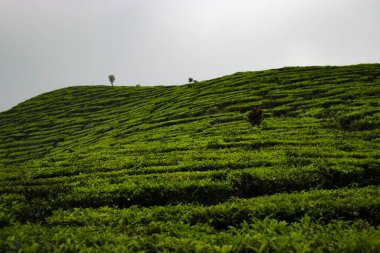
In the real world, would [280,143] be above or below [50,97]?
below

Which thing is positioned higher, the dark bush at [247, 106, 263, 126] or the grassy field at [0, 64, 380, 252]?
the dark bush at [247, 106, 263, 126]

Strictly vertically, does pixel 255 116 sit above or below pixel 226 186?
above

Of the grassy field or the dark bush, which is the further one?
the dark bush

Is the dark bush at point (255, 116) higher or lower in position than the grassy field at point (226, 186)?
higher

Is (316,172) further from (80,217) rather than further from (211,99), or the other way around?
(211,99)

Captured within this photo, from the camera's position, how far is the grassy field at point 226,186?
8.07 m

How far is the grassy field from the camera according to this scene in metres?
8.07

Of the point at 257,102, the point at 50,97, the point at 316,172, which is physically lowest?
the point at 316,172

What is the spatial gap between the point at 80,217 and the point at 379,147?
1912 cm

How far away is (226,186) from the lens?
14.4 meters

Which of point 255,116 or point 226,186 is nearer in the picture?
point 226,186

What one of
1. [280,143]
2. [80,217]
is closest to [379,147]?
[280,143]

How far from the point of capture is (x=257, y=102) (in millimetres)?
40281

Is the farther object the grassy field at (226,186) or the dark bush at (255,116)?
the dark bush at (255,116)
